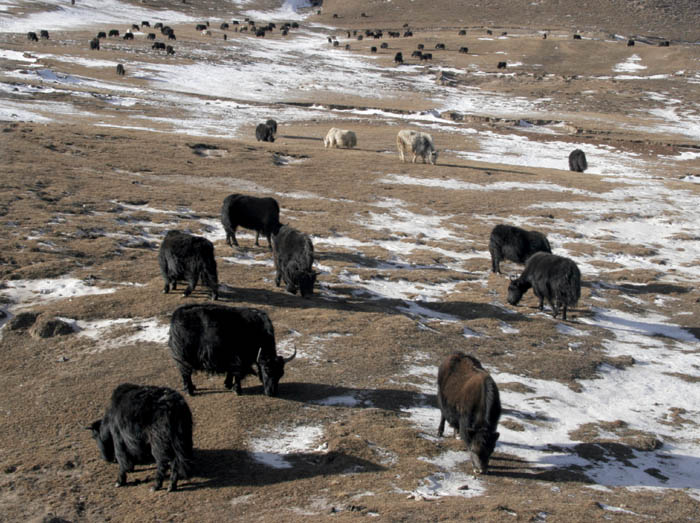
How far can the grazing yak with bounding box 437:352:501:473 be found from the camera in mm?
7712

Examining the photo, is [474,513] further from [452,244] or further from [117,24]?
[117,24]

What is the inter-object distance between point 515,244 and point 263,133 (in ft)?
62.6

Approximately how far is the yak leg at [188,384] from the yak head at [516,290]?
26.5 feet

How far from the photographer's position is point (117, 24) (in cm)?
8688

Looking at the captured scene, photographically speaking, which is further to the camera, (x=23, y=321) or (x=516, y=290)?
(x=516, y=290)

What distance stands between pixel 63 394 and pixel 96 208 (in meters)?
10.1

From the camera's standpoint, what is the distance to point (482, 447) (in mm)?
7672

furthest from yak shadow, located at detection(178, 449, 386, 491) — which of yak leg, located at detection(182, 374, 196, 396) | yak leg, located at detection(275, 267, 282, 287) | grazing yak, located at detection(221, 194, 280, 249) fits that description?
grazing yak, located at detection(221, 194, 280, 249)

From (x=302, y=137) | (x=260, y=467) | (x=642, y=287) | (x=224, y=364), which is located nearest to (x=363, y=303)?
(x=224, y=364)

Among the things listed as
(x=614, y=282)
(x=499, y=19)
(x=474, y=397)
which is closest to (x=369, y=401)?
(x=474, y=397)

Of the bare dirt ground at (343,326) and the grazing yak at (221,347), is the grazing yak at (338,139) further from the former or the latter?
the grazing yak at (221,347)

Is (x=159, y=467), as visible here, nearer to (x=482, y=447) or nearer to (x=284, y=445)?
(x=284, y=445)

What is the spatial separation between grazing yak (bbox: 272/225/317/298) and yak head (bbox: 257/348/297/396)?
14.2 feet

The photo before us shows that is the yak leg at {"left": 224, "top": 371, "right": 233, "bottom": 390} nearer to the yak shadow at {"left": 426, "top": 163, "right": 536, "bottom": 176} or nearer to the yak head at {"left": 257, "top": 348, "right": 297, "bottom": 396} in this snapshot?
the yak head at {"left": 257, "top": 348, "right": 297, "bottom": 396}
